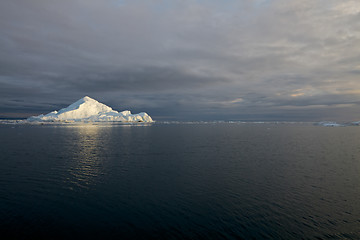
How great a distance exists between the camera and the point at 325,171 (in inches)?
1137

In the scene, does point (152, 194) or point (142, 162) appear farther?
point (142, 162)

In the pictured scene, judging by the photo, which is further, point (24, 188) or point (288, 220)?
point (24, 188)

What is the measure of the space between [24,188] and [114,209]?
11.4 metres

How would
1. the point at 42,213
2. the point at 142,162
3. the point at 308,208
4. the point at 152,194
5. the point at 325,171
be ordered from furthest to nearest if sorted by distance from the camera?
the point at 142,162 < the point at 325,171 < the point at 152,194 < the point at 308,208 < the point at 42,213

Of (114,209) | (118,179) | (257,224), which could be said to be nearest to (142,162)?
(118,179)

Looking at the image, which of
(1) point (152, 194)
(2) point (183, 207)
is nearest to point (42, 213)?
(1) point (152, 194)

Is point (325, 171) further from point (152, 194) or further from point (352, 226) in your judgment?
point (152, 194)

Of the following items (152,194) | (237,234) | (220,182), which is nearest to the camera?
(237,234)

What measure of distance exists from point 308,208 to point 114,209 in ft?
52.4

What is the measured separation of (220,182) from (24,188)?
67.7ft

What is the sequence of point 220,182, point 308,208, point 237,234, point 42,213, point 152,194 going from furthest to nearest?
point 220,182 → point 152,194 → point 308,208 → point 42,213 → point 237,234

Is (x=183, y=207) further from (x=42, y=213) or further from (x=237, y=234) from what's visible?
(x=42, y=213)

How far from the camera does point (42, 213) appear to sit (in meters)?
15.6

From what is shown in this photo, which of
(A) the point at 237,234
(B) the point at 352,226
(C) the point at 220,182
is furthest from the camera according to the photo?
(C) the point at 220,182
